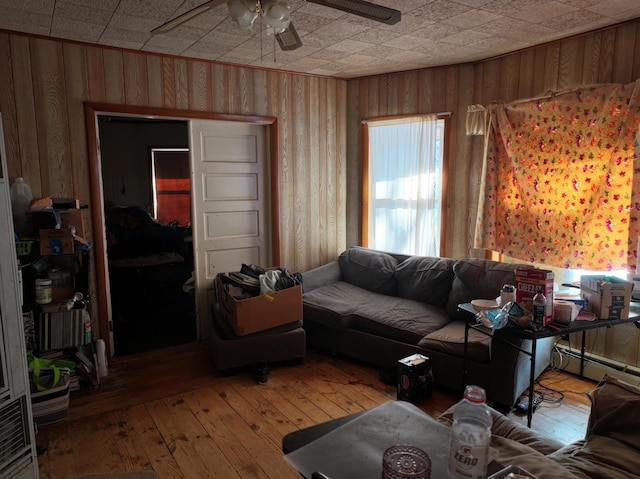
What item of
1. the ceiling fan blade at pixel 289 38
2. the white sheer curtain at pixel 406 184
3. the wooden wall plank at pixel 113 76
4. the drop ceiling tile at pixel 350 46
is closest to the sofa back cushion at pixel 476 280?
the white sheer curtain at pixel 406 184

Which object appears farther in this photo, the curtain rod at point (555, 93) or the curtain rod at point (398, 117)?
the curtain rod at point (398, 117)

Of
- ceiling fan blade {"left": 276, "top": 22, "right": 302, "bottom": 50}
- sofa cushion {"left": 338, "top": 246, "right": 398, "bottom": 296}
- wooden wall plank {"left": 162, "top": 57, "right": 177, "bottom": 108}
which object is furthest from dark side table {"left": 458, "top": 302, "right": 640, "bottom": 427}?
wooden wall plank {"left": 162, "top": 57, "right": 177, "bottom": 108}

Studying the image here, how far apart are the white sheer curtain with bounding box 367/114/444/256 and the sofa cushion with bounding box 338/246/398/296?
0.30 metres

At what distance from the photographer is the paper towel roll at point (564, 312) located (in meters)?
2.60

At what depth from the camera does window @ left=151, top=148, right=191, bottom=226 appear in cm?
784

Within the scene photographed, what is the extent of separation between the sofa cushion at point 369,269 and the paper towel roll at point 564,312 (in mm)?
1834

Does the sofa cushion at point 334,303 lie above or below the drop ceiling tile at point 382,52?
below

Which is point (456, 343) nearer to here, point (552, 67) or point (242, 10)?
point (552, 67)

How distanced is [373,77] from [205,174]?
2.03m

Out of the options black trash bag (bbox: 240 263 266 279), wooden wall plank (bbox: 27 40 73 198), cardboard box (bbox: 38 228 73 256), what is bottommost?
black trash bag (bbox: 240 263 266 279)

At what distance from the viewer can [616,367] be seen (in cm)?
334

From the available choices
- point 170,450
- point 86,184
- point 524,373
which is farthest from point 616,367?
point 86,184

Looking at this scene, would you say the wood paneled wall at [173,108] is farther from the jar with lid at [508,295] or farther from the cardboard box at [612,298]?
the cardboard box at [612,298]

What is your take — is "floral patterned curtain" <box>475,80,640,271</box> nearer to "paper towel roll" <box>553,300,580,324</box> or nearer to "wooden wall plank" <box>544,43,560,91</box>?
"wooden wall plank" <box>544,43,560,91</box>
